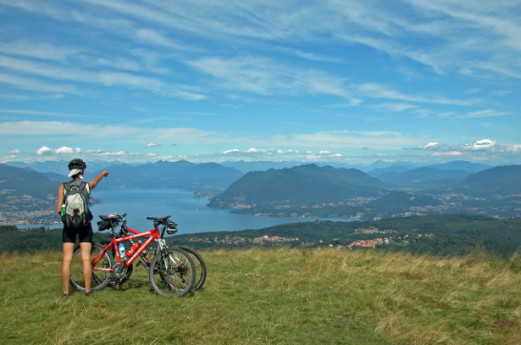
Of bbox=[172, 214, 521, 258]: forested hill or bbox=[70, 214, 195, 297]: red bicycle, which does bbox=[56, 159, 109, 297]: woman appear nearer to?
bbox=[70, 214, 195, 297]: red bicycle

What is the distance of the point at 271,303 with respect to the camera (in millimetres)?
6531

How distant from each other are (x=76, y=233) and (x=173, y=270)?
198 cm

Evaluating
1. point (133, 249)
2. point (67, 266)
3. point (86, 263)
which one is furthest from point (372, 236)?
point (67, 266)

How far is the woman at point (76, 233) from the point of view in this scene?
21.6 ft

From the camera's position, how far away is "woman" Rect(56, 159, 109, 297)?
6.58 meters

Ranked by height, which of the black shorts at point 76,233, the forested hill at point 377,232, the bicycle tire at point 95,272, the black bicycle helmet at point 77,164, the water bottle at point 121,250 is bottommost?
the forested hill at point 377,232

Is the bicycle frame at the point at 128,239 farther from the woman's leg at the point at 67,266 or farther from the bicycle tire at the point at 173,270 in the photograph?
the woman's leg at the point at 67,266

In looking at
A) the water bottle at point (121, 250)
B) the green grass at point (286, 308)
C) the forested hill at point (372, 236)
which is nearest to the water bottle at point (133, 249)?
the water bottle at point (121, 250)

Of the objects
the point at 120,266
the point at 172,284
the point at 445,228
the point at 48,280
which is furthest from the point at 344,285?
the point at 445,228

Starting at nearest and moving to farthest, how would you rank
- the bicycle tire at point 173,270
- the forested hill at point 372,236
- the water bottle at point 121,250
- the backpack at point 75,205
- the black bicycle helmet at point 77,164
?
the backpack at point 75,205 → the black bicycle helmet at point 77,164 → the bicycle tire at point 173,270 → the water bottle at point 121,250 → the forested hill at point 372,236

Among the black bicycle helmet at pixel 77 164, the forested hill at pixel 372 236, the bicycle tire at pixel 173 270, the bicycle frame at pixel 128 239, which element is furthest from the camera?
the forested hill at pixel 372 236

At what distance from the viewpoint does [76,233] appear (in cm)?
674

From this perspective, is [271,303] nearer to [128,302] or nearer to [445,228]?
[128,302]

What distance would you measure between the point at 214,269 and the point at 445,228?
469 ft
